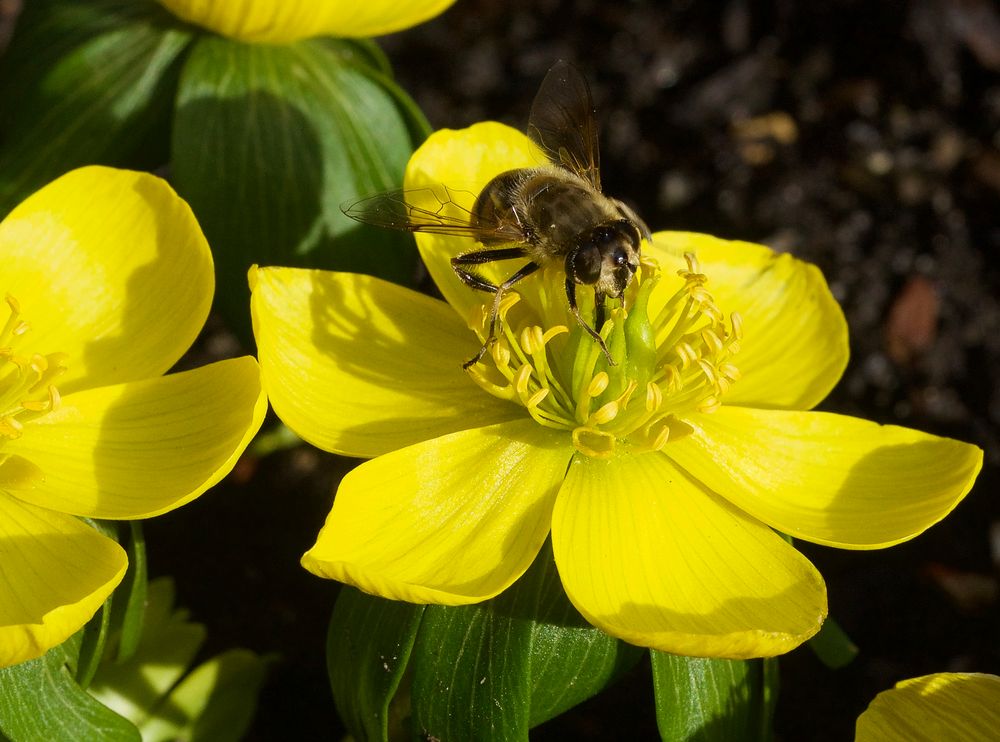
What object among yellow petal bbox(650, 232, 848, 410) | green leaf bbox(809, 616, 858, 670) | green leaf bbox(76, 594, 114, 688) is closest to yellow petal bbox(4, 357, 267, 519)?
green leaf bbox(76, 594, 114, 688)

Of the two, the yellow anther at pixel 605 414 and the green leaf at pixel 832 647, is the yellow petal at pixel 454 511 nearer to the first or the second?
the yellow anther at pixel 605 414

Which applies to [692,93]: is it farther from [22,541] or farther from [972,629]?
[22,541]

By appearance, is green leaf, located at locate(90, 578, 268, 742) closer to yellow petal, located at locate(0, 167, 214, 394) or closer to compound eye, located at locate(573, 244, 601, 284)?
yellow petal, located at locate(0, 167, 214, 394)

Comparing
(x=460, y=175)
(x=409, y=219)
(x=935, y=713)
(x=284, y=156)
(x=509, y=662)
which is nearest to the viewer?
(x=935, y=713)

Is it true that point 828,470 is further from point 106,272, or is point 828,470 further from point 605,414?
point 106,272

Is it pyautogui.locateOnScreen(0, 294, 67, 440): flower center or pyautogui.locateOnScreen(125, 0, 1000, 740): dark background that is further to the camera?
pyautogui.locateOnScreen(125, 0, 1000, 740): dark background

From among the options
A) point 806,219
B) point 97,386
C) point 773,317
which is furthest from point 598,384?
point 806,219
